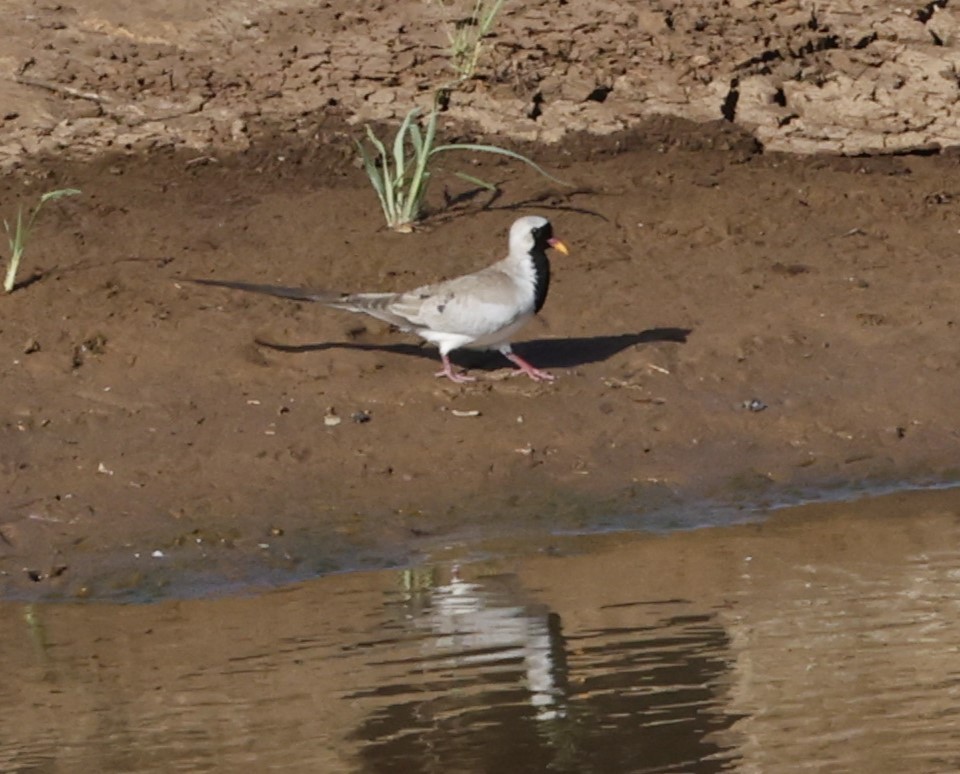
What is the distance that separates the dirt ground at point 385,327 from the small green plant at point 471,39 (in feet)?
0.35

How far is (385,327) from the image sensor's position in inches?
355

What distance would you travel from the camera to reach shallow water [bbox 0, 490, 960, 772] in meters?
5.21

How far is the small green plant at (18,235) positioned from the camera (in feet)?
28.5

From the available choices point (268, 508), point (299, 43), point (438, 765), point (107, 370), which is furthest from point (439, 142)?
point (438, 765)

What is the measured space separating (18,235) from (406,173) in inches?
75.6

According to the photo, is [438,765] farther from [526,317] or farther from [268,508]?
[526,317]

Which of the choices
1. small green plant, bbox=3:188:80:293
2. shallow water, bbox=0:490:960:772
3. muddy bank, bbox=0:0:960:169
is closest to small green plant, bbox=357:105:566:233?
muddy bank, bbox=0:0:960:169

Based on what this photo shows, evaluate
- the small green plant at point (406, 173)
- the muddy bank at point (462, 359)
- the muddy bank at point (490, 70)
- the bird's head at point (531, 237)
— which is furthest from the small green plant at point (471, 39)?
the bird's head at point (531, 237)

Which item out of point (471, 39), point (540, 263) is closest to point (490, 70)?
point (471, 39)

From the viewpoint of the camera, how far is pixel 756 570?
6879 mm

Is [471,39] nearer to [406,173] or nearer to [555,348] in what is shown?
[406,173]

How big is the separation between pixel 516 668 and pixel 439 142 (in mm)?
4709

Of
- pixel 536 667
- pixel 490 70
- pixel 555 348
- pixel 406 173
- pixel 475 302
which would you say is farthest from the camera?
pixel 490 70

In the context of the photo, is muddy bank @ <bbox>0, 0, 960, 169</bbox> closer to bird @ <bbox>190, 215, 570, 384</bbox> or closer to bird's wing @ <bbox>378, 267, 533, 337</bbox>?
bird @ <bbox>190, 215, 570, 384</bbox>
